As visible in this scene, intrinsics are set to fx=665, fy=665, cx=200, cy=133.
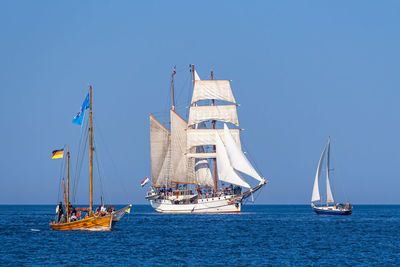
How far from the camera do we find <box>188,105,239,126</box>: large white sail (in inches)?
5354

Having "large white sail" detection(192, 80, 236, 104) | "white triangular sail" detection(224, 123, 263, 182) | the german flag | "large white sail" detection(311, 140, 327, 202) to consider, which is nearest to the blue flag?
the german flag

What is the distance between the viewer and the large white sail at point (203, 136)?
136000mm

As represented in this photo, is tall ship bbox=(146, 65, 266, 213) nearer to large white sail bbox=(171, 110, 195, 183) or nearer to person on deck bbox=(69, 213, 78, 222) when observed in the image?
large white sail bbox=(171, 110, 195, 183)

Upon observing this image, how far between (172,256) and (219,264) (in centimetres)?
568

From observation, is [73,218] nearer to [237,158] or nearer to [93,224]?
[93,224]

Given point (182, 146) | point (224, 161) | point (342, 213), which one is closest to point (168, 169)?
point (182, 146)

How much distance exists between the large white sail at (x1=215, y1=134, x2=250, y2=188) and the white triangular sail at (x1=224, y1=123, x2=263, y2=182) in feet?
3.84

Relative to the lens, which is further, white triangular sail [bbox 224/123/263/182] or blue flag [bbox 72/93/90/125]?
white triangular sail [bbox 224/123/263/182]

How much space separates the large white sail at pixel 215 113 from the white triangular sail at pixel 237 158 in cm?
936

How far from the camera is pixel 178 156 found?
13838 centimetres

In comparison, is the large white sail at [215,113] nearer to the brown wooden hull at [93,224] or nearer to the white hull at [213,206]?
the white hull at [213,206]

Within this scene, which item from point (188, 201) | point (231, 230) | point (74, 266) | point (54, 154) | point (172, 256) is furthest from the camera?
point (188, 201)

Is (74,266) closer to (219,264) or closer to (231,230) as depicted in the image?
(219,264)

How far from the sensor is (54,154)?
69312mm
